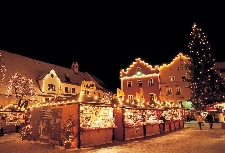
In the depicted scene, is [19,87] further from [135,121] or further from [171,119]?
[171,119]

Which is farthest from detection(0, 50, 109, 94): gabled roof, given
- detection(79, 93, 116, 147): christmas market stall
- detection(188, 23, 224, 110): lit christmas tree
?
detection(188, 23, 224, 110): lit christmas tree

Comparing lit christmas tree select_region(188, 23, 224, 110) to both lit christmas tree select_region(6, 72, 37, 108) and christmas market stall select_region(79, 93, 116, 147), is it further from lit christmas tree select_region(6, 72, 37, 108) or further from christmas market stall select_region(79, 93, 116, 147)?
lit christmas tree select_region(6, 72, 37, 108)

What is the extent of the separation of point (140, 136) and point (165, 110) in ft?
20.5

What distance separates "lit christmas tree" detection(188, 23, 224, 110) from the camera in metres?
30.9

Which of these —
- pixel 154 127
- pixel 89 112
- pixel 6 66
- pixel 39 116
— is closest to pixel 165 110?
pixel 154 127

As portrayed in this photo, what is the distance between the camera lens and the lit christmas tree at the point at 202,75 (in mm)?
30906

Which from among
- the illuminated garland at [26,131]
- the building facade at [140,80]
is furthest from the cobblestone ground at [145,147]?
the building facade at [140,80]

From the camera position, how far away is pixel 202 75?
3183cm

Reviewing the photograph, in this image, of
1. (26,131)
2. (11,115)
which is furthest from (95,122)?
(11,115)

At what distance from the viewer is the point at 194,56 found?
32969 millimetres

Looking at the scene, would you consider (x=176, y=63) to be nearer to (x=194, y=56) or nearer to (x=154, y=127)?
(x=194, y=56)

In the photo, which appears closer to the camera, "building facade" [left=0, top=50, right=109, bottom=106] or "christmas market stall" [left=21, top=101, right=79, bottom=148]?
"christmas market stall" [left=21, top=101, right=79, bottom=148]

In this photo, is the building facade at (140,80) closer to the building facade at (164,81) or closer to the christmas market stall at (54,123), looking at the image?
the building facade at (164,81)

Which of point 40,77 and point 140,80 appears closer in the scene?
point 40,77
